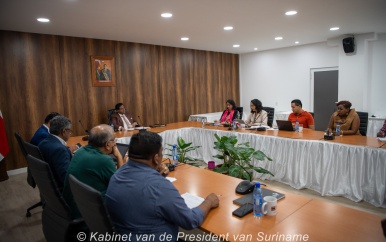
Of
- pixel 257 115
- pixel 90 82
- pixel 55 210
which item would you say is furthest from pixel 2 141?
pixel 257 115

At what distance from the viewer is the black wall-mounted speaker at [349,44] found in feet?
19.5

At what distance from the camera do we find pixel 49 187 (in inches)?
68.0

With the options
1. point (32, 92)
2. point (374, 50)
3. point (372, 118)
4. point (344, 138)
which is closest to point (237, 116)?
point (344, 138)

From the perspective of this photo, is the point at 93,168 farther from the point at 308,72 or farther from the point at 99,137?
the point at 308,72

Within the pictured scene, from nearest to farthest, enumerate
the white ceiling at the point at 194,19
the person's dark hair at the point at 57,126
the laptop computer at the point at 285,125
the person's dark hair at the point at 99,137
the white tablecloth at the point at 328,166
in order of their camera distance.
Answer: the person's dark hair at the point at 99,137, the person's dark hair at the point at 57,126, the white tablecloth at the point at 328,166, the white ceiling at the point at 194,19, the laptop computer at the point at 285,125

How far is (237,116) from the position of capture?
5.68m

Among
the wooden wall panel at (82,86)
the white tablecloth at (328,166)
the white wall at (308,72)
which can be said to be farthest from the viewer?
the white wall at (308,72)

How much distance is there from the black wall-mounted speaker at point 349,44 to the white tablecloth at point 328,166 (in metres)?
3.57

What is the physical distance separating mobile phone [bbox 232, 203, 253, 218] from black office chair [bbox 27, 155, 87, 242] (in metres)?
1.02

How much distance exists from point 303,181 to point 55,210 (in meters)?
3.13

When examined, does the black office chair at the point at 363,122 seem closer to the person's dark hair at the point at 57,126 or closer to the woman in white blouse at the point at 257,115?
the woman in white blouse at the point at 257,115

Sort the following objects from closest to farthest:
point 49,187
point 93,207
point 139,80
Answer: point 93,207 → point 49,187 → point 139,80

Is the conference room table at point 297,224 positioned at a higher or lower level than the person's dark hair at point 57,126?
lower

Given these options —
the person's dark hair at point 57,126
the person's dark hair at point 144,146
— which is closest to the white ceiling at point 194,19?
the person's dark hair at point 57,126
